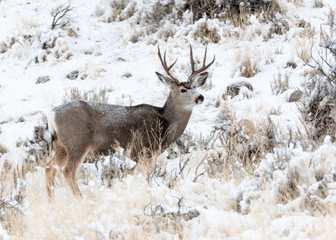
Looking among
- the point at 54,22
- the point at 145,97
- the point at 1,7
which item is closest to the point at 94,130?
the point at 145,97

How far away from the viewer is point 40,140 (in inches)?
306

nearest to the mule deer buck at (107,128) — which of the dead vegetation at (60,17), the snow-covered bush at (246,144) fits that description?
the snow-covered bush at (246,144)

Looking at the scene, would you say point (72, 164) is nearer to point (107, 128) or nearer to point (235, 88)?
point (107, 128)

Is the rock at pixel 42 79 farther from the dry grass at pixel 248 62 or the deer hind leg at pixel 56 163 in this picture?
the deer hind leg at pixel 56 163

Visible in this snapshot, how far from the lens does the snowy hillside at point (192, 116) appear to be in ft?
13.5

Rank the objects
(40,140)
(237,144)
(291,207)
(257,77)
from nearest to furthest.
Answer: (291,207), (237,144), (40,140), (257,77)

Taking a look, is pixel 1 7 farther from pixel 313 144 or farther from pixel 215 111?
pixel 313 144

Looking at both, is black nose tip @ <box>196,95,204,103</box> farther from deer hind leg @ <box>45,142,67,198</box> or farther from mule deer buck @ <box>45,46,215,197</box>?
deer hind leg @ <box>45,142,67,198</box>

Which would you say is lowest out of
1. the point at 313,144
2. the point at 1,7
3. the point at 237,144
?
the point at 1,7

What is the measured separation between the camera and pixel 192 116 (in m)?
8.69

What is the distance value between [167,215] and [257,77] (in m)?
5.75

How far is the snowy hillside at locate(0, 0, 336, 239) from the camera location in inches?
162

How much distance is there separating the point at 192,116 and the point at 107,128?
2.50m

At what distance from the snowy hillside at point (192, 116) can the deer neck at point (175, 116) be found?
34 centimetres
